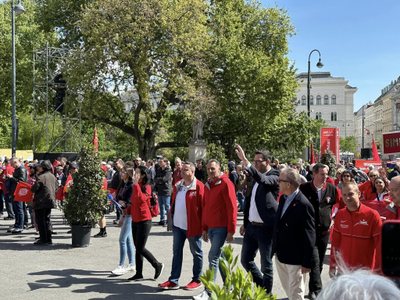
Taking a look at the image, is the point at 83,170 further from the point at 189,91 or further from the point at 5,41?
the point at 5,41

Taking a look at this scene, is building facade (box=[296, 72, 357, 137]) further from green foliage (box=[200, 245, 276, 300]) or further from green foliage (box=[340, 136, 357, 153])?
green foliage (box=[200, 245, 276, 300])

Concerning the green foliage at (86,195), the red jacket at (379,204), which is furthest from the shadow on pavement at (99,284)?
the red jacket at (379,204)

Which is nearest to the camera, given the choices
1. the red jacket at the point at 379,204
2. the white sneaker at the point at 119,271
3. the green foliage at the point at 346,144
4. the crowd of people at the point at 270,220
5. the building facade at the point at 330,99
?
the crowd of people at the point at 270,220

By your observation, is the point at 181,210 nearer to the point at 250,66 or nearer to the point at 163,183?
the point at 163,183

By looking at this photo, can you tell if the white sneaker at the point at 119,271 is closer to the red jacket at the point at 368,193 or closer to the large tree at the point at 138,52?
the red jacket at the point at 368,193

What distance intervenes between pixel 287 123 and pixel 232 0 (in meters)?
10.0

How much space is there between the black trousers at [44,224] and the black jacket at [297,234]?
7.20 meters

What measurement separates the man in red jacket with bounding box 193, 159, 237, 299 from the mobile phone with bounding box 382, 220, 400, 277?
450 centimetres

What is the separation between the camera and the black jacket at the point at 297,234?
530 cm

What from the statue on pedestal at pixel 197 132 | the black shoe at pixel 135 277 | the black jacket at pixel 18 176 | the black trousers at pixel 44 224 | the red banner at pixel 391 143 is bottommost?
the black shoe at pixel 135 277

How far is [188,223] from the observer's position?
7.36 m

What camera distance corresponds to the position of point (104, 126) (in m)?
36.4

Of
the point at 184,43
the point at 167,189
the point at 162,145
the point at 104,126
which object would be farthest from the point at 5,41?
the point at 167,189

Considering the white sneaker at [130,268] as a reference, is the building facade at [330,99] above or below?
above
